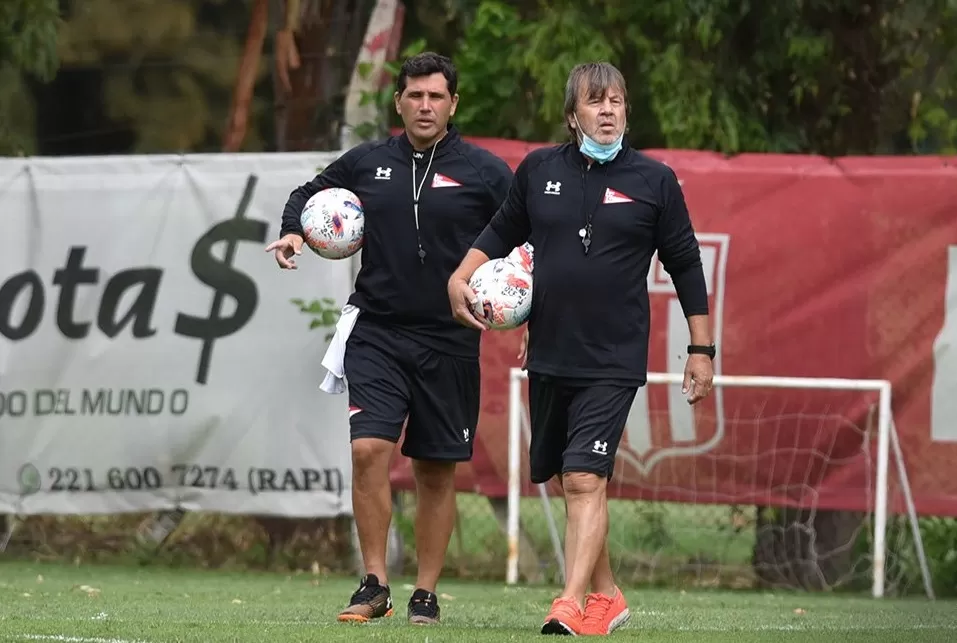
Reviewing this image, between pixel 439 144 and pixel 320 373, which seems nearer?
pixel 439 144

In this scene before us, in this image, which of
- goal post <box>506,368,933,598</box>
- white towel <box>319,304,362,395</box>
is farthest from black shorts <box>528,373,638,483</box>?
goal post <box>506,368,933,598</box>

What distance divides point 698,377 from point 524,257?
2.84ft

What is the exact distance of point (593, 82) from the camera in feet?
24.3

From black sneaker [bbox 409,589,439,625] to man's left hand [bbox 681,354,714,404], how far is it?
57.7 inches

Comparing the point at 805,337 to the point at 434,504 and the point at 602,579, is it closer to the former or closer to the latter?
the point at 434,504

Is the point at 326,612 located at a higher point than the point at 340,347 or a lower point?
lower

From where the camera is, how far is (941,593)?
11.5 meters

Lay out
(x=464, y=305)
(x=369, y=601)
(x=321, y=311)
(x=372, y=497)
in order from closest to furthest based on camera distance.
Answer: (x=464, y=305)
(x=369, y=601)
(x=372, y=497)
(x=321, y=311)

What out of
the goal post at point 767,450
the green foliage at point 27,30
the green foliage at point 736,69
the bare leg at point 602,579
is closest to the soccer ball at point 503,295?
the bare leg at point 602,579

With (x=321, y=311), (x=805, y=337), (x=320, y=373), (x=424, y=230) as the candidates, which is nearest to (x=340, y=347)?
(x=424, y=230)

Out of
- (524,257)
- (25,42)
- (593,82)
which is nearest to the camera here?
(593,82)

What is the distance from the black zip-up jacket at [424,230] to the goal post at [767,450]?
3.19m

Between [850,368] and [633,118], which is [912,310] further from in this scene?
[633,118]

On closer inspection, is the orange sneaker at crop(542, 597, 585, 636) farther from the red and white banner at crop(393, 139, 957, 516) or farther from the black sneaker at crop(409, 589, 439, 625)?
the red and white banner at crop(393, 139, 957, 516)
